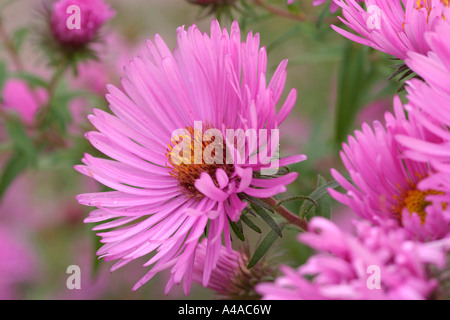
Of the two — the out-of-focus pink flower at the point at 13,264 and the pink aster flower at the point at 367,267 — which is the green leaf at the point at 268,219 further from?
the out-of-focus pink flower at the point at 13,264

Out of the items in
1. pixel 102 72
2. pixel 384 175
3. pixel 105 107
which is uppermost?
pixel 102 72

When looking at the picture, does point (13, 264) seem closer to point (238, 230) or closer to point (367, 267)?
point (238, 230)

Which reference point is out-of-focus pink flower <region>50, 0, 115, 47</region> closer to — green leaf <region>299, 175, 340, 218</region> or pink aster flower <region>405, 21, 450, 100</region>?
green leaf <region>299, 175, 340, 218</region>

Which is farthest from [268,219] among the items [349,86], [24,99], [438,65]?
A: [24,99]

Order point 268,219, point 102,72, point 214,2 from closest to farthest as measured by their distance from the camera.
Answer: point 268,219 < point 214,2 < point 102,72
